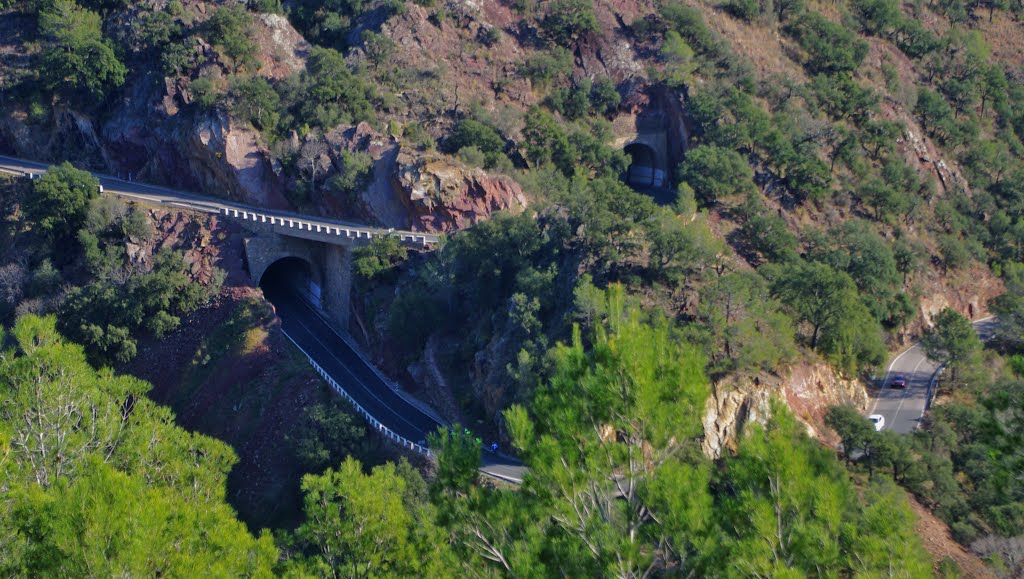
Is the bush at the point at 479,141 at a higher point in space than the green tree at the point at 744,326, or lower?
lower

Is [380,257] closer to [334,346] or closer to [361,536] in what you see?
[334,346]

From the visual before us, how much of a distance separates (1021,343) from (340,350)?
127 feet

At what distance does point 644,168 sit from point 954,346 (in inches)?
1128

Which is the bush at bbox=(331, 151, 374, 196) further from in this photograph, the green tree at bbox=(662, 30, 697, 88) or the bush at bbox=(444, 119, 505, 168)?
the green tree at bbox=(662, 30, 697, 88)

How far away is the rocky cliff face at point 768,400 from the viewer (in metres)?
40.5

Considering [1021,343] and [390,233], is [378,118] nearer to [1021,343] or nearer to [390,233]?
[390,233]

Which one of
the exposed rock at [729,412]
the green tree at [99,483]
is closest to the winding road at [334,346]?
the exposed rock at [729,412]

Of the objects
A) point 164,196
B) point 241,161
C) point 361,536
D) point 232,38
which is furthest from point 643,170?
point 361,536

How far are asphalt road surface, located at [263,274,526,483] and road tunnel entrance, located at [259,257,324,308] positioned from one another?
0.12 m

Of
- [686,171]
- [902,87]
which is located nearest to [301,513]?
[686,171]

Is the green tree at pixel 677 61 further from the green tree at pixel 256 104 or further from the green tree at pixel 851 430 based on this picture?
the green tree at pixel 851 430

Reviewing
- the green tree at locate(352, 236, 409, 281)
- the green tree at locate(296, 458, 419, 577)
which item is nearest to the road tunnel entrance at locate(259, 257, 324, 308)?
the green tree at locate(352, 236, 409, 281)

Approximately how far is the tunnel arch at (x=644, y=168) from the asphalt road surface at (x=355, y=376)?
25867 millimetres

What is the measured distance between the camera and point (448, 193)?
58.5m
